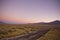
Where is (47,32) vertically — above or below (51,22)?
below

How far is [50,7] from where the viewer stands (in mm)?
5828

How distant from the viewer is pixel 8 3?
18.6ft

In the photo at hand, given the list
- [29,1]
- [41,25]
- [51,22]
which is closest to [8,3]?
[29,1]

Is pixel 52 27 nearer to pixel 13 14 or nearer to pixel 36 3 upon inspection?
pixel 36 3

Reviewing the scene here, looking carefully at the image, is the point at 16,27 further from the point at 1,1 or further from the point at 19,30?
Answer: the point at 1,1

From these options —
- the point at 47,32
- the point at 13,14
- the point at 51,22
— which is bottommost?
the point at 47,32

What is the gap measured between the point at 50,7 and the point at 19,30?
1.87 m

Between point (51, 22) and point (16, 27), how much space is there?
171 centimetres

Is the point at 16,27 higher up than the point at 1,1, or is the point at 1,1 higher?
the point at 1,1

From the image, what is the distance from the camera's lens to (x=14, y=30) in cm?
564

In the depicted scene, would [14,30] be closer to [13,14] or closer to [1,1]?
[13,14]

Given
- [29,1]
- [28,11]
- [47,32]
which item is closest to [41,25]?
[47,32]

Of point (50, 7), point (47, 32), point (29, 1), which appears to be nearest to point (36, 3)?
point (29, 1)

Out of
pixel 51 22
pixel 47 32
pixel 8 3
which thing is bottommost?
pixel 47 32
